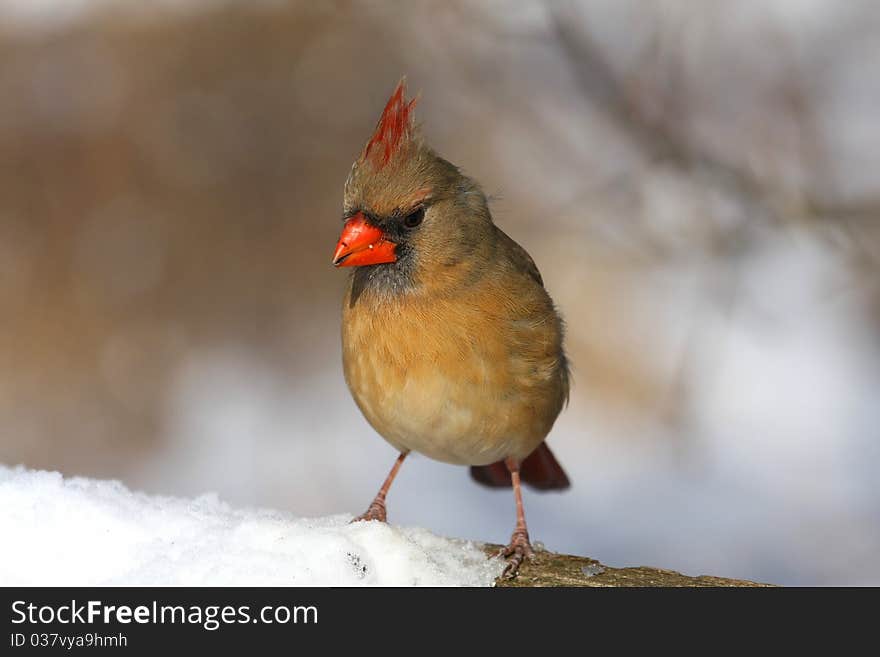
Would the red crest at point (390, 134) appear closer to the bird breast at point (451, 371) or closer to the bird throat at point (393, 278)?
the bird throat at point (393, 278)

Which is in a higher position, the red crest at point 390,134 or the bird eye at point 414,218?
the red crest at point 390,134

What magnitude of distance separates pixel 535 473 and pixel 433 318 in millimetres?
1043

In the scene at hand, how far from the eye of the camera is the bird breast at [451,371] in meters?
2.86

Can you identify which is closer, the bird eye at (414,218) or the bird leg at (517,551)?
the bird leg at (517,551)

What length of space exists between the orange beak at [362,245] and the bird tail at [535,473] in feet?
3.51

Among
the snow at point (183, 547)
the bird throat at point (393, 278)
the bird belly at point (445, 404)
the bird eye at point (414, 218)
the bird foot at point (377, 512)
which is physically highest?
the bird eye at point (414, 218)

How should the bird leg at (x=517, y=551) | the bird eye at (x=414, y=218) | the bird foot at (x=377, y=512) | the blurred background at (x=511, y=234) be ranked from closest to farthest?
the bird leg at (x=517, y=551) < the bird eye at (x=414, y=218) < the bird foot at (x=377, y=512) < the blurred background at (x=511, y=234)

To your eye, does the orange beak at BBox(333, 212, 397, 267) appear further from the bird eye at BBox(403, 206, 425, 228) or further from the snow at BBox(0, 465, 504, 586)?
the snow at BBox(0, 465, 504, 586)

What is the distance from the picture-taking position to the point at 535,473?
3.72 m

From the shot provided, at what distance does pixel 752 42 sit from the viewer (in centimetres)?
586

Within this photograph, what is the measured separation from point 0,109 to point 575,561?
4967 mm

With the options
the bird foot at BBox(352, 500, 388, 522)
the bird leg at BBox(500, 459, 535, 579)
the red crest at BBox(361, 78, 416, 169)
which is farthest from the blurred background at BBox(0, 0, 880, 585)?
the red crest at BBox(361, 78, 416, 169)

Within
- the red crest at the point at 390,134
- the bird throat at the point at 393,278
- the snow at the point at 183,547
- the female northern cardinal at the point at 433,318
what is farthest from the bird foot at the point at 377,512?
the red crest at the point at 390,134
